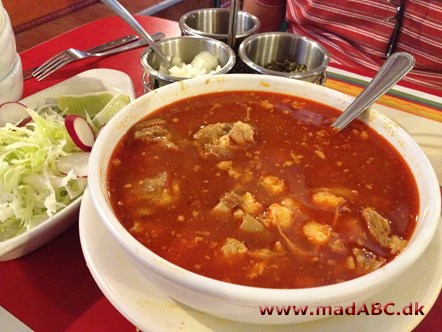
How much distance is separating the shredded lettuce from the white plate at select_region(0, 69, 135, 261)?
0.29ft

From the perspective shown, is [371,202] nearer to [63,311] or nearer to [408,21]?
[63,311]

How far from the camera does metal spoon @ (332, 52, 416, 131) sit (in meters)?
1.36

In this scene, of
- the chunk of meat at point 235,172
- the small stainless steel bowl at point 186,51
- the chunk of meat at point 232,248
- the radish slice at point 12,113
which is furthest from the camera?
the small stainless steel bowl at point 186,51

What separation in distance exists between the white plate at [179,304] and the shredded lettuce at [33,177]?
39cm

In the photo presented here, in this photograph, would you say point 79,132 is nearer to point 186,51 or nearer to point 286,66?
point 186,51

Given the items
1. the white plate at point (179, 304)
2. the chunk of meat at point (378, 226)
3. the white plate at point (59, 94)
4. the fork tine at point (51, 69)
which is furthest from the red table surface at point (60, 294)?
the fork tine at point (51, 69)

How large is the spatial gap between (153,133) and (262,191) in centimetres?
38

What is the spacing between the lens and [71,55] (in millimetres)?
2262

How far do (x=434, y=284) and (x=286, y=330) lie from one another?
0.37m

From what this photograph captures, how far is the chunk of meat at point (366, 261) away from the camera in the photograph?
97 centimetres

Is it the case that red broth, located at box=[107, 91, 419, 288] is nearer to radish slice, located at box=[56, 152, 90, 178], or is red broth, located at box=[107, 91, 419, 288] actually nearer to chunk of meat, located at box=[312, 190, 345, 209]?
chunk of meat, located at box=[312, 190, 345, 209]

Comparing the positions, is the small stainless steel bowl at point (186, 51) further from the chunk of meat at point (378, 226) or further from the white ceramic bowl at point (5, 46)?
the chunk of meat at point (378, 226)

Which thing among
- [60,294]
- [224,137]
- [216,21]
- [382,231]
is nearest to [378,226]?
[382,231]

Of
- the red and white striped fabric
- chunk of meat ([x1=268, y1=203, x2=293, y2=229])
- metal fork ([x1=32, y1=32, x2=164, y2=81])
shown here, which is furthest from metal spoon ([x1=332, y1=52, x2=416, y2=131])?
metal fork ([x1=32, y1=32, x2=164, y2=81])
